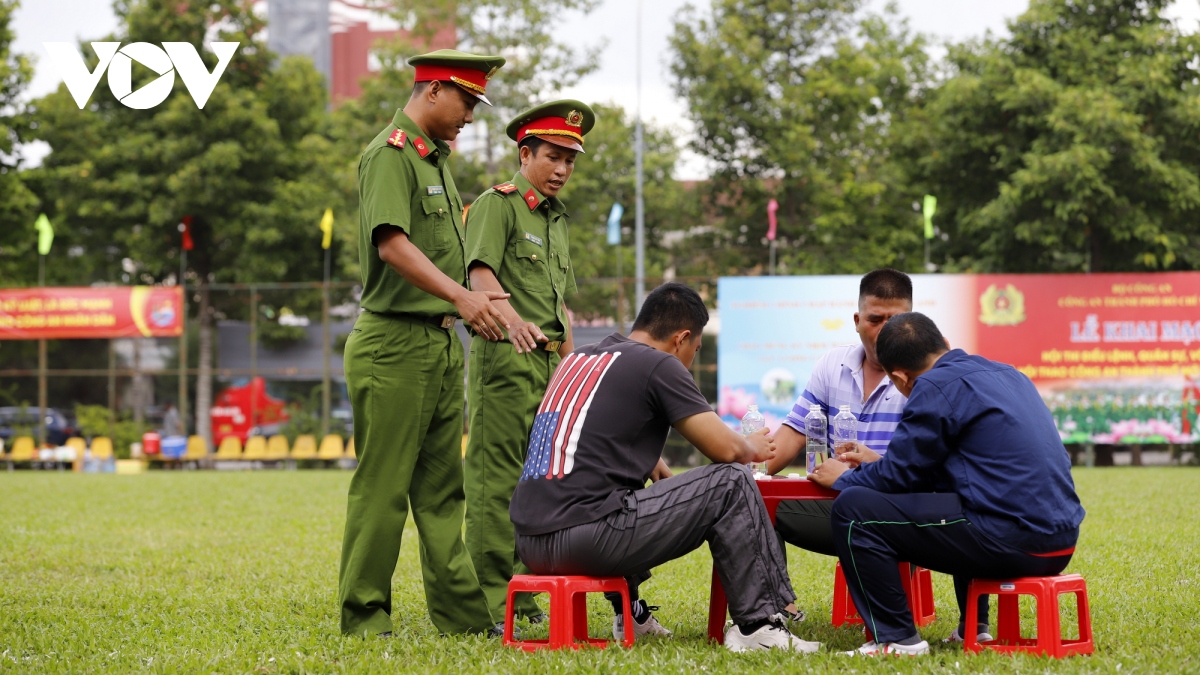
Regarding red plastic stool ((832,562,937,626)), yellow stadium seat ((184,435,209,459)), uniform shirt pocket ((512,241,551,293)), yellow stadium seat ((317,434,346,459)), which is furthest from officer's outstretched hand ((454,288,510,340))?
yellow stadium seat ((184,435,209,459))

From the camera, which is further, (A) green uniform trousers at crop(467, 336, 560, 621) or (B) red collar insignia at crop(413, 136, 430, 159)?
(A) green uniform trousers at crop(467, 336, 560, 621)

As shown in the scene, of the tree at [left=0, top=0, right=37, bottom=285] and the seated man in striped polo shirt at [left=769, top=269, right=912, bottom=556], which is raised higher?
the tree at [left=0, top=0, right=37, bottom=285]

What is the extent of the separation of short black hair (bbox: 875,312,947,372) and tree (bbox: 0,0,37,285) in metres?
26.9

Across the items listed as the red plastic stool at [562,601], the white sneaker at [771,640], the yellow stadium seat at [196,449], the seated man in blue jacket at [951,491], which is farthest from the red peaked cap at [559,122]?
the yellow stadium seat at [196,449]

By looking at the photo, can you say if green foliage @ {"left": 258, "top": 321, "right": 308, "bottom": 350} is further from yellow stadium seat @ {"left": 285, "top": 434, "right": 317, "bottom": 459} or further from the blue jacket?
the blue jacket

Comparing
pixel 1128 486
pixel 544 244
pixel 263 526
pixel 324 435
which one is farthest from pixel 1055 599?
pixel 324 435

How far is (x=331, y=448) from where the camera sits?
23.8m

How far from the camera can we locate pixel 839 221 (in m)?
26.7

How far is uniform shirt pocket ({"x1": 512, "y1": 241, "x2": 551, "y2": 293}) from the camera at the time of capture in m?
5.41

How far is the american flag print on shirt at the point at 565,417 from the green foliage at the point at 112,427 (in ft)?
75.2

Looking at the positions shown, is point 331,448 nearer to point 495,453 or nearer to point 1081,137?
point 1081,137

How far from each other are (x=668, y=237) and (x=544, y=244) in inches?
1007

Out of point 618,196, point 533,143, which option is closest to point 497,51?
point 618,196

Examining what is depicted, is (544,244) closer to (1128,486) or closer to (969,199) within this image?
(1128,486)
